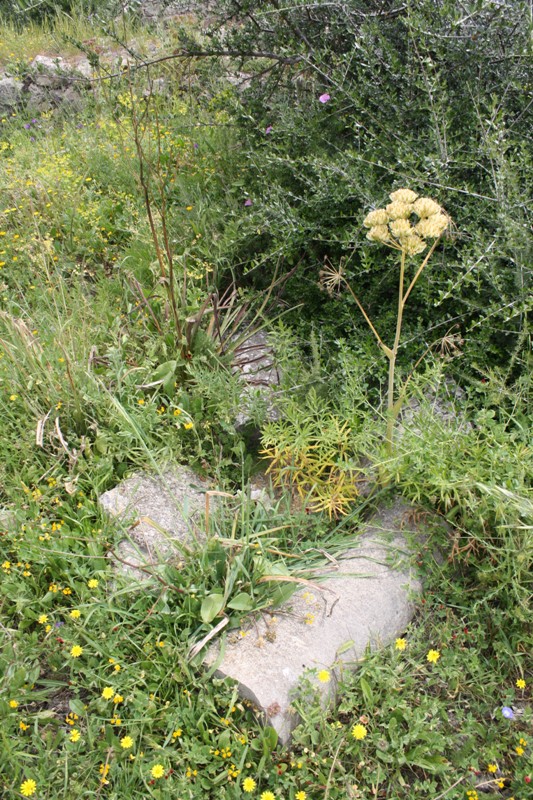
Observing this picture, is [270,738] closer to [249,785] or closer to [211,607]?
[249,785]

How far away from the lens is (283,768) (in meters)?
1.95

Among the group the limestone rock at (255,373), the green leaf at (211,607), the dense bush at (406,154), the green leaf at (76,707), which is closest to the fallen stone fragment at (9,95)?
the dense bush at (406,154)

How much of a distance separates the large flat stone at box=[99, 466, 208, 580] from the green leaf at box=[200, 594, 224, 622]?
0.75 feet

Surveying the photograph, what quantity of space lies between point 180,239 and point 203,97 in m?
1.65

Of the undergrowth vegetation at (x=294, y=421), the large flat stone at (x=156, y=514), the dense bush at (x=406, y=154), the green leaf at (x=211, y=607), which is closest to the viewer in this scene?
the undergrowth vegetation at (x=294, y=421)

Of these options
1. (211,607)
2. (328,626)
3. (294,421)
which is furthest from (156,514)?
(328,626)

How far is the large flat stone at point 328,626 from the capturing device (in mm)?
2096

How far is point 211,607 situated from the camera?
2.25 metres

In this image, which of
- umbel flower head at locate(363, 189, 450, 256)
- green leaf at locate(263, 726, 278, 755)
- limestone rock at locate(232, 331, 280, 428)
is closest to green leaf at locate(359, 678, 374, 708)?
green leaf at locate(263, 726, 278, 755)

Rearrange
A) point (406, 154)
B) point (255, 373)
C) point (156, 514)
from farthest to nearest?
point (255, 373) → point (406, 154) → point (156, 514)

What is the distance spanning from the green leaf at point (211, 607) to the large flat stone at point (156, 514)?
0.23 metres

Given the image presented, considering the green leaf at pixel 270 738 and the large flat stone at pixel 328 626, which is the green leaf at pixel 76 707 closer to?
the large flat stone at pixel 328 626

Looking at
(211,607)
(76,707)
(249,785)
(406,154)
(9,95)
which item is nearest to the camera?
(249,785)

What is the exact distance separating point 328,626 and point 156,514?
2.92 ft
